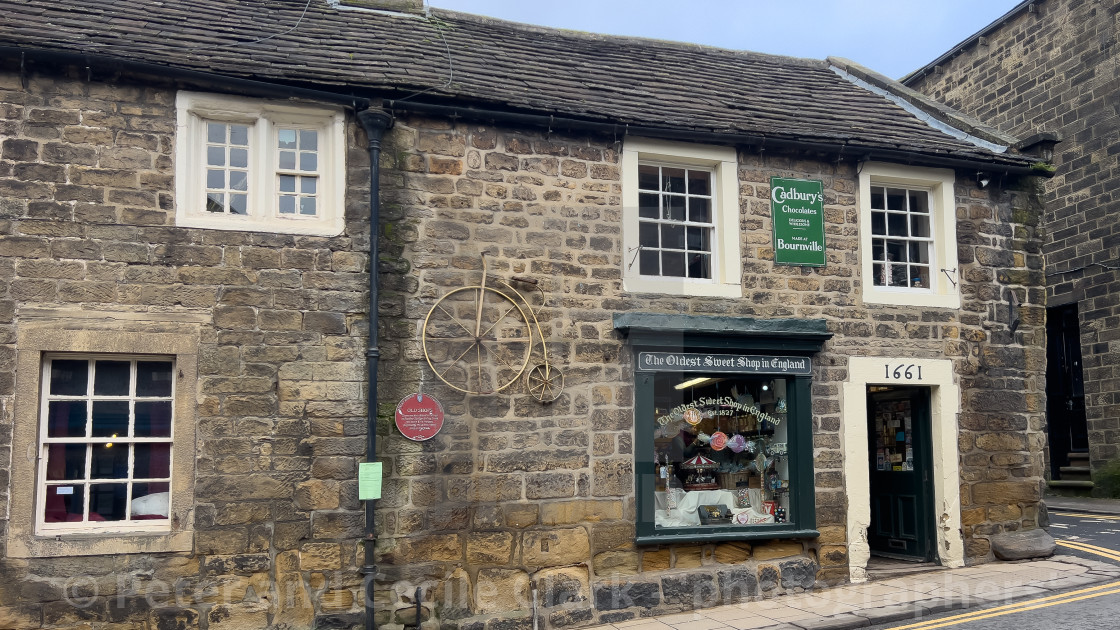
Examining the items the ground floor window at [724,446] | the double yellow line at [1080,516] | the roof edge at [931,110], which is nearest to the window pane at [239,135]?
the ground floor window at [724,446]

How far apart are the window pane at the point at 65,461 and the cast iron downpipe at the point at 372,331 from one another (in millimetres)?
2371

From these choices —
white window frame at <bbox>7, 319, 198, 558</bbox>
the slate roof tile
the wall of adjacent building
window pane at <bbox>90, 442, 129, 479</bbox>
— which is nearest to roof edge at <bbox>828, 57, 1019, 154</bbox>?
the slate roof tile

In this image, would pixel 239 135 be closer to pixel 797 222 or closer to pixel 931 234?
pixel 797 222

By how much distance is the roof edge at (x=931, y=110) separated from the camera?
1092cm

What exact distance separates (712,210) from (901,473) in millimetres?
3985

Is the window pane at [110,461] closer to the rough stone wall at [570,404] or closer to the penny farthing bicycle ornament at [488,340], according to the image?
the rough stone wall at [570,404]

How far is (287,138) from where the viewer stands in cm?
850

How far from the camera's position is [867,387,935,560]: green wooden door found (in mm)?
10344

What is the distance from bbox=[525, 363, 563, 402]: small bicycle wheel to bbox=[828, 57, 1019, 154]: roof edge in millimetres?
6017

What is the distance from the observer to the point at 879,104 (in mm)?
11586

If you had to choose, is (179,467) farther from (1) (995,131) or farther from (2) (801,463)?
(1) (995,131)

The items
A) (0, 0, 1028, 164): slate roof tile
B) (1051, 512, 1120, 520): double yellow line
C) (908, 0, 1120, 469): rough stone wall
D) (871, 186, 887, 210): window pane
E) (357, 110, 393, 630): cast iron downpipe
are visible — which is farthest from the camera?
(908, 0, 1120, 469): rough stone wall

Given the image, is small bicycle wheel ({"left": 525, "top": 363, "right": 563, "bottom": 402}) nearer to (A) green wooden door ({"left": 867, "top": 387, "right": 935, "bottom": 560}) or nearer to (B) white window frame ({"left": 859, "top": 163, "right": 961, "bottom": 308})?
(B) white window frame ({"left": 859, "top": 163, "right": 961, "bottom": 308})

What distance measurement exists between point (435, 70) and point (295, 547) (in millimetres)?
4814
